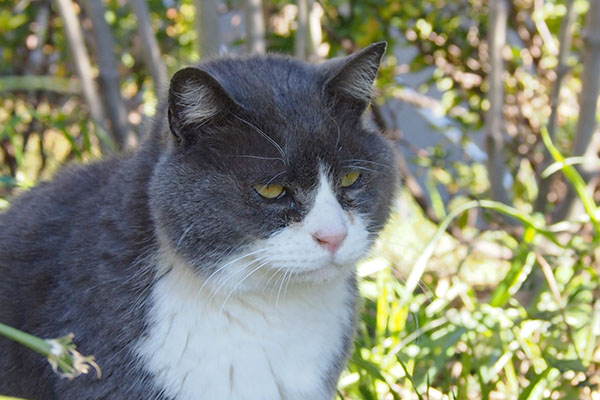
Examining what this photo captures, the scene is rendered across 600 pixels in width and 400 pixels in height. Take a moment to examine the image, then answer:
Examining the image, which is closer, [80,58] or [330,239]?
[330,239]

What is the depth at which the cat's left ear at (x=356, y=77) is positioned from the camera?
5.28 feet

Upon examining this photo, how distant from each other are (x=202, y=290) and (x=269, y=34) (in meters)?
2.05

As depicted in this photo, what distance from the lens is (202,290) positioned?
1.59 m

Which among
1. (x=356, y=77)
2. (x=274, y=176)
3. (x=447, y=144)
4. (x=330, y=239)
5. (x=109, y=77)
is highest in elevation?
(x=356, y=77)

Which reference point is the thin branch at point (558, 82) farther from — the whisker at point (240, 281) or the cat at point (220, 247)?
the whisker at point (240, 281)

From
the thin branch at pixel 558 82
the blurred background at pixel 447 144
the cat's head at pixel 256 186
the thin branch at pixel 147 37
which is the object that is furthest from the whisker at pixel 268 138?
the thin branch at pixel 558 82

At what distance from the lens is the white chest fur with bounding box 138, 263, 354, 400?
5.12 ft

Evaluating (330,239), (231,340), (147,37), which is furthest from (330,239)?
(147,37)

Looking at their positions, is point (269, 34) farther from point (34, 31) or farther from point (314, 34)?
point (34, 31)

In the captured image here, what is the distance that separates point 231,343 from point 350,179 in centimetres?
43

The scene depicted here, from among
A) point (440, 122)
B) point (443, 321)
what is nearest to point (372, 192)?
point (443, 321)

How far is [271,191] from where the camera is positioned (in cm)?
151

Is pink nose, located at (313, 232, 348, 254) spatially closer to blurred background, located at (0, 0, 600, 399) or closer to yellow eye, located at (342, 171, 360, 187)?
yellow eye, located at (342, 171, 360, 187)

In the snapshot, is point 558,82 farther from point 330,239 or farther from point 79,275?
point 79,275
